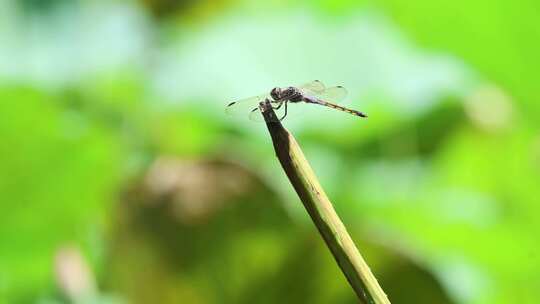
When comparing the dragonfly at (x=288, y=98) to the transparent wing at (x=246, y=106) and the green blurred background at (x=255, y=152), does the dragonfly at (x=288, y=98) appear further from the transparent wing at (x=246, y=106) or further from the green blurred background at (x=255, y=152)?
the green blurred background at (x=255, y=152)

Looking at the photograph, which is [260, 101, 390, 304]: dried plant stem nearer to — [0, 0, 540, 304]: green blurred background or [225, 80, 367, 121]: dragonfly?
[225, 80, 367, 121]: dragonfly

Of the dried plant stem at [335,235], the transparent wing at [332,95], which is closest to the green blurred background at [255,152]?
the transparent wing at [332,95]

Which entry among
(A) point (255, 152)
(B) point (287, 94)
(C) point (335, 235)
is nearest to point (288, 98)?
(B) point (287, 94)

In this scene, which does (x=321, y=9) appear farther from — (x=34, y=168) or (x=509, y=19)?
(x=34, y=168)

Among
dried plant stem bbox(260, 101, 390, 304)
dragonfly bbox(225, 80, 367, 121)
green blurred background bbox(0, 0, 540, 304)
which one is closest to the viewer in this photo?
dried plant stem bbox(260, 101, 390, 304)

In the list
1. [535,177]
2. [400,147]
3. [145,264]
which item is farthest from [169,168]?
[400,147]

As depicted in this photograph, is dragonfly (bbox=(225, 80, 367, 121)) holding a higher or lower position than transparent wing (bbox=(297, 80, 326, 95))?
lower

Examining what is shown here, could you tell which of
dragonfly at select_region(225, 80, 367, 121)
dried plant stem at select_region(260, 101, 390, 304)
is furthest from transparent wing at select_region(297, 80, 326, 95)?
dried plant stem at select_region(260, 101, 390, 304)
